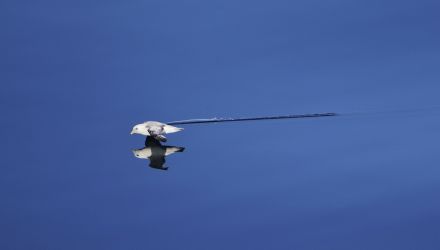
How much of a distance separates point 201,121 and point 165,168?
2.50ft

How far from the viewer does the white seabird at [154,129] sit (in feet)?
28.1

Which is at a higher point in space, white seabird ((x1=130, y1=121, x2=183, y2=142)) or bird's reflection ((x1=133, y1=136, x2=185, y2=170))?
white seabird ((x1=130, y1=121, x2=183, y2=142))

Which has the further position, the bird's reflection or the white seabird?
the white seabird

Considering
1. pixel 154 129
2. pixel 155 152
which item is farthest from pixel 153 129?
pixel 155 152

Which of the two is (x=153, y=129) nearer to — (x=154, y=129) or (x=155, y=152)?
(x=154, y=129)

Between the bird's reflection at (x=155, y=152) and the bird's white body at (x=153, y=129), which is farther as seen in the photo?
the bird's white body at (x=153, y=129)

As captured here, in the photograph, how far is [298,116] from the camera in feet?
29.5

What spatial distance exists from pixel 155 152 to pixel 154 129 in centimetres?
23

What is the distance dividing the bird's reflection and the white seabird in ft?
0.13

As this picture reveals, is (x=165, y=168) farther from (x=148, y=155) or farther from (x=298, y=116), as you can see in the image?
(x=298, y=116)

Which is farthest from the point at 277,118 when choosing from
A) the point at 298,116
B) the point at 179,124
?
the point at 179,124

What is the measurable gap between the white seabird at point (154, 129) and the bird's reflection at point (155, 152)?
39 millimetres

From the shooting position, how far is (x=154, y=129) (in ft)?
28.2

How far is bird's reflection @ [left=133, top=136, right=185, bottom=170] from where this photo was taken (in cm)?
832
